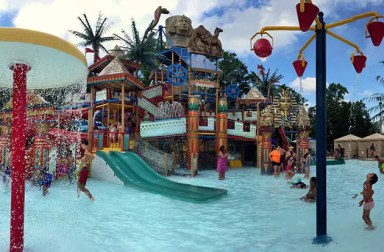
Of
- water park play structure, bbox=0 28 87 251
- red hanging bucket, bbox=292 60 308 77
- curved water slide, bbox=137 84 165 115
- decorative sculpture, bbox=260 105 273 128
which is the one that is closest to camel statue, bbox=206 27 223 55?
curved water slide, bbox=137 84 165 115

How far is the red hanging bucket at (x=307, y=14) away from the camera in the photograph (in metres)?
4.82

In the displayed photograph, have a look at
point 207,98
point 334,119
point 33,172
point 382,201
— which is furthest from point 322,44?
point 334,119

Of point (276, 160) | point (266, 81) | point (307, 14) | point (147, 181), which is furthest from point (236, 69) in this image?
point (307, 14)

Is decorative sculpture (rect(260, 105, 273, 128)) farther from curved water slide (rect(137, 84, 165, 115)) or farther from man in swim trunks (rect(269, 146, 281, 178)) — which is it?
curved water slide (rect(137, 84, 165, 115))

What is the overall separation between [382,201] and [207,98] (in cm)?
1719

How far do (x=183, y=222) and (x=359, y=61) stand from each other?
4.80m

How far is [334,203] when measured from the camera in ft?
32.4

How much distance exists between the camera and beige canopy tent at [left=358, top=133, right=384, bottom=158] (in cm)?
3336

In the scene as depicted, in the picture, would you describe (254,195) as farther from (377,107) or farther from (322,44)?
(377,107)

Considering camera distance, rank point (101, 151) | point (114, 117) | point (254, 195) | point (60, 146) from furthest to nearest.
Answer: point (114, 117) → point (101, 151) → point (60, 146) → point (254, 195)

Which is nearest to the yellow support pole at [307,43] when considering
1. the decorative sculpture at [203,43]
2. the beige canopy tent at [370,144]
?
the decorative sculpture at [203,43]

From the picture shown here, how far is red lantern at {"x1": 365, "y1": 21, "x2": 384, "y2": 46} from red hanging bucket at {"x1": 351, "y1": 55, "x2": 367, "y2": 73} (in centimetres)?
90

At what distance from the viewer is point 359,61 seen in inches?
273

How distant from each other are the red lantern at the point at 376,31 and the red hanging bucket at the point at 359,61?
90cm
